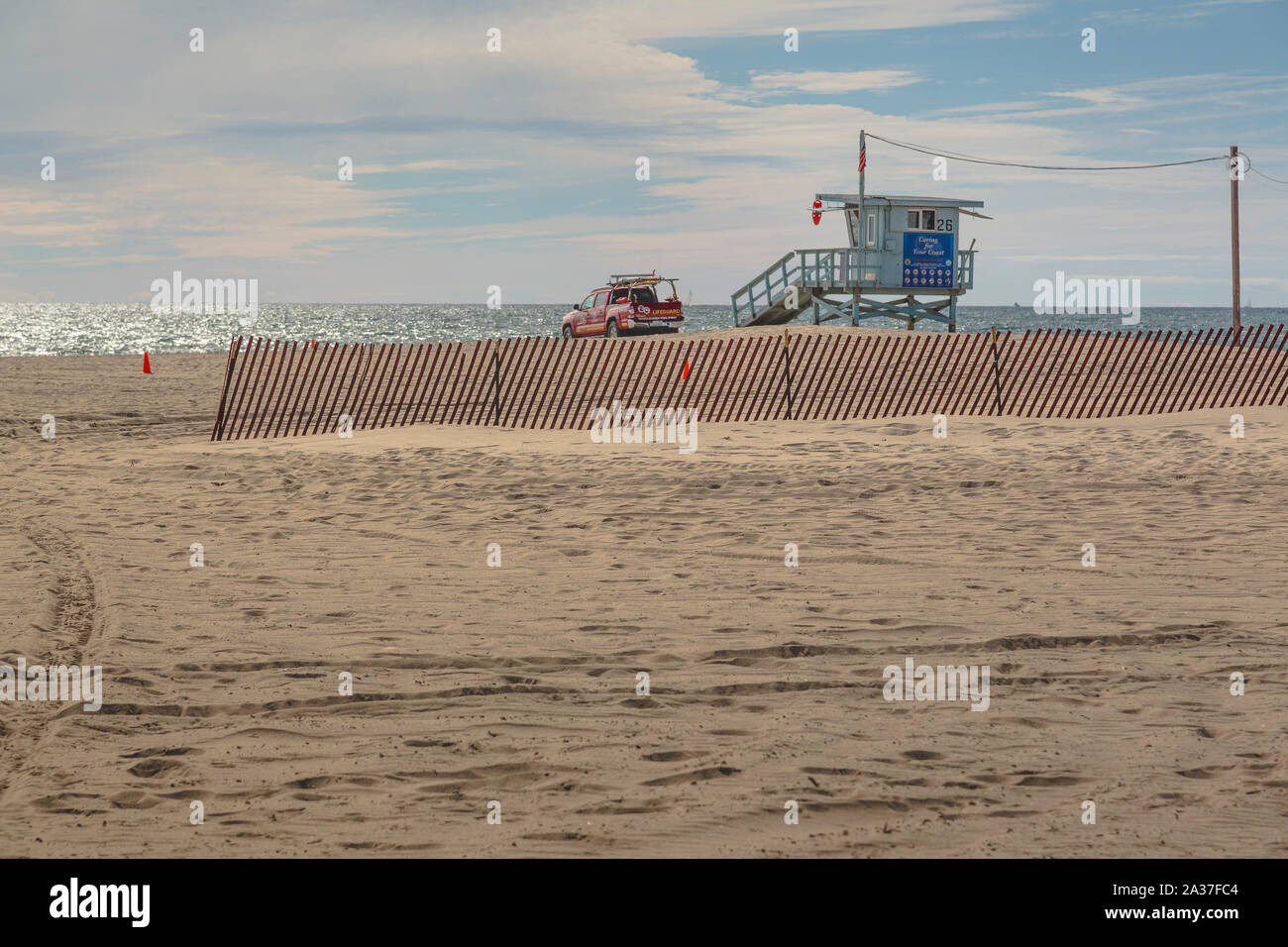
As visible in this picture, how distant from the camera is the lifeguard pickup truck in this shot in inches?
1267

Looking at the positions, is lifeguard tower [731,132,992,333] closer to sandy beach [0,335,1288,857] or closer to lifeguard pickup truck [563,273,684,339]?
lifeguard pickup truck [563,273,684,339]

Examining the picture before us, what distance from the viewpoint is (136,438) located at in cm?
1675

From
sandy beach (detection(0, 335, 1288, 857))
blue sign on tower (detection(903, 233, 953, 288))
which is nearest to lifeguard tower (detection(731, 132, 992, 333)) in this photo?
blue sign on tower (detection(903, 233, 953, 288))

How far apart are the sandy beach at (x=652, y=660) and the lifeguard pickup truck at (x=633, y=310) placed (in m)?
20.9

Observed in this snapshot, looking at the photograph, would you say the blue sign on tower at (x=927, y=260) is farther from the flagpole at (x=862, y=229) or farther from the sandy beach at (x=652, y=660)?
the sandy beach at (x=652, y=660)

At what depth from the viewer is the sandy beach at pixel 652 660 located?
12.7 ft

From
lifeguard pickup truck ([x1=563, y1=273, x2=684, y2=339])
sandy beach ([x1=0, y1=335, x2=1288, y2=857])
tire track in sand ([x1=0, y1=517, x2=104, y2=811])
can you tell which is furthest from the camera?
lifeguard pickup truck ([x1=563, y1=273, x2=684, y2=339])

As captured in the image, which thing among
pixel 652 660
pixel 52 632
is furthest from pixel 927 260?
pixel 52 632

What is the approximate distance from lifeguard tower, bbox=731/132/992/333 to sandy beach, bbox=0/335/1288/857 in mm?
24624

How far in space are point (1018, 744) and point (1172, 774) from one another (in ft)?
1.90

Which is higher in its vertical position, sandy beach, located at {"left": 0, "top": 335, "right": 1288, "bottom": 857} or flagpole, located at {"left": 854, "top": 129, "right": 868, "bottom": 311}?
flagpole, located at {"left": 854, "top": 129, "right": 868, "bottom": 311}

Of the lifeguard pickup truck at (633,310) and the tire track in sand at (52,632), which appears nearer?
the tire track in sand at (52,632)

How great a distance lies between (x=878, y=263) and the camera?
118ft

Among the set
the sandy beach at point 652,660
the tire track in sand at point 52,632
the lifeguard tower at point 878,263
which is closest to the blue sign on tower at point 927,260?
the lifeguard tower at point 878,263
